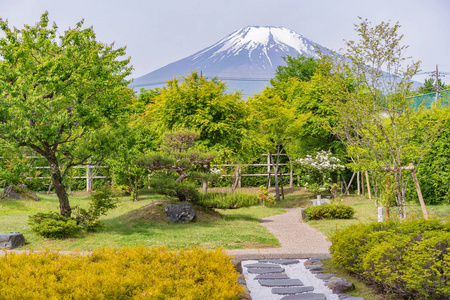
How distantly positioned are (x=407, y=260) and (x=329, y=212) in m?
7.29

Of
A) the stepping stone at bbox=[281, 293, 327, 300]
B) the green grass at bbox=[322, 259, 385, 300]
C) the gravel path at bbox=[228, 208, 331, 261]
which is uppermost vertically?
the stepping stone at bbox=[281, 293, 327, 300]

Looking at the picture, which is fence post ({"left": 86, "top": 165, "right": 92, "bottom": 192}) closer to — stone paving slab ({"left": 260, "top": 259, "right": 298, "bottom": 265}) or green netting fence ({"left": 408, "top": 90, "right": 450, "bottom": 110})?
green netting fence ({"left": 408, "top": 90, "right": 450, "bottom": 110})

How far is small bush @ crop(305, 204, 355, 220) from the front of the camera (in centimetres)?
1143

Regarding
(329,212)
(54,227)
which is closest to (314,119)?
(329,212)

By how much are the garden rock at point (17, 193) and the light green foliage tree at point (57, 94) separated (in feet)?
19.9

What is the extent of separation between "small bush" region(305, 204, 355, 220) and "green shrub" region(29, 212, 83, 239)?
6566 mm

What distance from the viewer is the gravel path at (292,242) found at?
6.71 meters

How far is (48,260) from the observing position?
13.8 feet

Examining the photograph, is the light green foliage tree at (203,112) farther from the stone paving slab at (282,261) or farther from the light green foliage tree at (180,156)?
the stone paving slab at (282,261)

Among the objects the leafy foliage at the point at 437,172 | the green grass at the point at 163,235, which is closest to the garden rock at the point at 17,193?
the green grass at the point at 163,235

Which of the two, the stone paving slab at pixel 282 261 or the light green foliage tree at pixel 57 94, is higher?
the light green foliage tree at pixel 57 94

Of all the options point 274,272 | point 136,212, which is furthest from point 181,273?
point 136,212

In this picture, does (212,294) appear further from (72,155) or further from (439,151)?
(439,151)

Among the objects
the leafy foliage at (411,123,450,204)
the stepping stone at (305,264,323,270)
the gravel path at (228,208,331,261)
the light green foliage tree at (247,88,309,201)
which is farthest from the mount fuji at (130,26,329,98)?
the stepping stone at (305,264,323,270)
